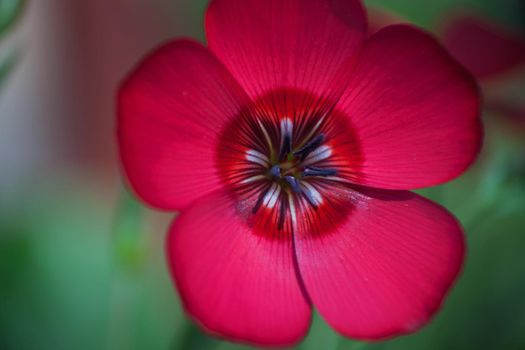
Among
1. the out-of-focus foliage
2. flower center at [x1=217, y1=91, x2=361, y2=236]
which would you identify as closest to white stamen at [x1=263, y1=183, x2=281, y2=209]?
flower center at [x1=217, y1=91, x2=361, y2=236]

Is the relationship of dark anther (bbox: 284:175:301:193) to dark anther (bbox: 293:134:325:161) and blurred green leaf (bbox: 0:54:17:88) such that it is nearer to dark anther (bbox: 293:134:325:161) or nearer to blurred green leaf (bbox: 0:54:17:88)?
dark anther (bbox: 293:134:325:161)

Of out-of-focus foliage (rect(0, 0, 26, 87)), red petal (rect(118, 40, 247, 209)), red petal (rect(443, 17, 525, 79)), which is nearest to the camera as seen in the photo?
red petal (rect(118, 40, 247, 209))

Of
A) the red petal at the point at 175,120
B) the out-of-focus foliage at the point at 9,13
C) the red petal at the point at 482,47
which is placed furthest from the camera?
the red petal at the point at 482,47

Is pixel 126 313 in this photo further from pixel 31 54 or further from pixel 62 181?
pixel 31 54

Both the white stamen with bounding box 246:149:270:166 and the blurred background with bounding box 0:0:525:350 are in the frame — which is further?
the blurred background with bounding box 0:0:525:350

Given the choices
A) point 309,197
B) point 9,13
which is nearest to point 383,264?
point 309,197

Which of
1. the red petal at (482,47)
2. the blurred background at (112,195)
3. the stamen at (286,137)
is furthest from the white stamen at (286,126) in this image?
the red petal at (482,47)

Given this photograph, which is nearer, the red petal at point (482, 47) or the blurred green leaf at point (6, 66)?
the blurred green leaf at point (6, 66)

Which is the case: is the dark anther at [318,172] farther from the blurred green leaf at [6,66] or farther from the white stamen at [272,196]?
the blurred green leaf at [6,66]

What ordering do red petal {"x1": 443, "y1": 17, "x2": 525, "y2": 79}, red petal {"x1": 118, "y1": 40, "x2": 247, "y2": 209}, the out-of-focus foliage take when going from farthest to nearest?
red petal {"x1": 443, "y1": 17, "x2": 525, "y2": 79} → the out-of-focus foliage → red petal {"x1": 118, "y1": 40, "x2": 247, "y2": 209}
